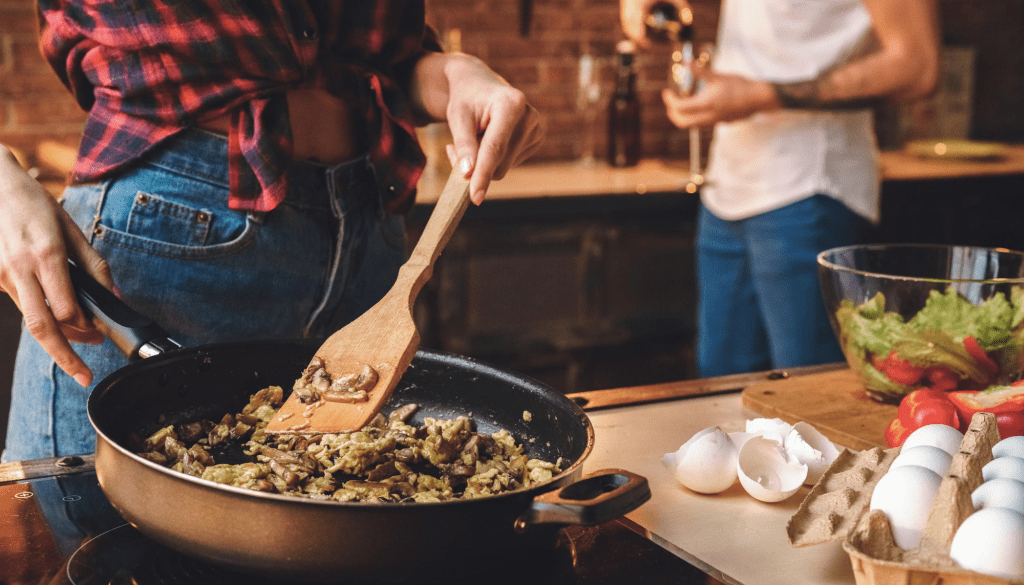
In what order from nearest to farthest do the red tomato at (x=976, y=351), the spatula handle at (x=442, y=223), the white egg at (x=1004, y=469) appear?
the white egg at (x=1004, y=469) → the spatula handle at (x=442, y=223) → the red tomato at (x=976, y=351)

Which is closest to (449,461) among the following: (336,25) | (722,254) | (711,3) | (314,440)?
(314,440)

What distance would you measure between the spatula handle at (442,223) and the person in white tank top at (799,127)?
3.77ft

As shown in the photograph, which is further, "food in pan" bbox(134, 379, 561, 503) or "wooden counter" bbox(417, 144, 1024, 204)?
"wooden counter" bbox(417, 144, 1024, 204)

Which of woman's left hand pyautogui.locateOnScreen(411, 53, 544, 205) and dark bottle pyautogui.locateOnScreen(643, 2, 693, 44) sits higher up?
dark bottle pyautogui.locateOnScreen(643, 2, 693, 44)

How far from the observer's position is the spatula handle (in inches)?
37.1

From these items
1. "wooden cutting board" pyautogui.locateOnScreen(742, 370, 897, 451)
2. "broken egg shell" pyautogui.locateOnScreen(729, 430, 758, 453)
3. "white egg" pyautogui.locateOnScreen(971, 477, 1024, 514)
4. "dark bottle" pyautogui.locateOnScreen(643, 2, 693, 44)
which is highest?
"dark bottle" pyautogui.locateOnScreen(643, 2, 693, 44)

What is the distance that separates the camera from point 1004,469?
695 mm

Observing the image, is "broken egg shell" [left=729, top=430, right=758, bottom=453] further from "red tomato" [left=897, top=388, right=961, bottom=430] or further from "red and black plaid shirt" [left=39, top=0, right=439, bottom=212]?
"red and black plaid shirt" [left=39, top=0, right=439, bottom=212]

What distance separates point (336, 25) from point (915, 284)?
2.36 feet

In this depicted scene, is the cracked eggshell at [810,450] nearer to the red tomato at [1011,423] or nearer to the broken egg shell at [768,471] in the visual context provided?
the broken egg shell at [768,471]

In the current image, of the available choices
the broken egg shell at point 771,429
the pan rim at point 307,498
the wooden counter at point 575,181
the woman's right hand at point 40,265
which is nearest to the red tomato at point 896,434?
the broken egg shell at point 771,429

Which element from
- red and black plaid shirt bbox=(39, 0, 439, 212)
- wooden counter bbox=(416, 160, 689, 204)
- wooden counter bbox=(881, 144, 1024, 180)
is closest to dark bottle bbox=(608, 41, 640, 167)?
wooden counter bbox=(416, 160, 689, 204)

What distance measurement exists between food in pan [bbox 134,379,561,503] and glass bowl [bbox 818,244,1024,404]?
461 millimetres

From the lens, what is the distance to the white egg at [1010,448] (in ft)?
2.47
